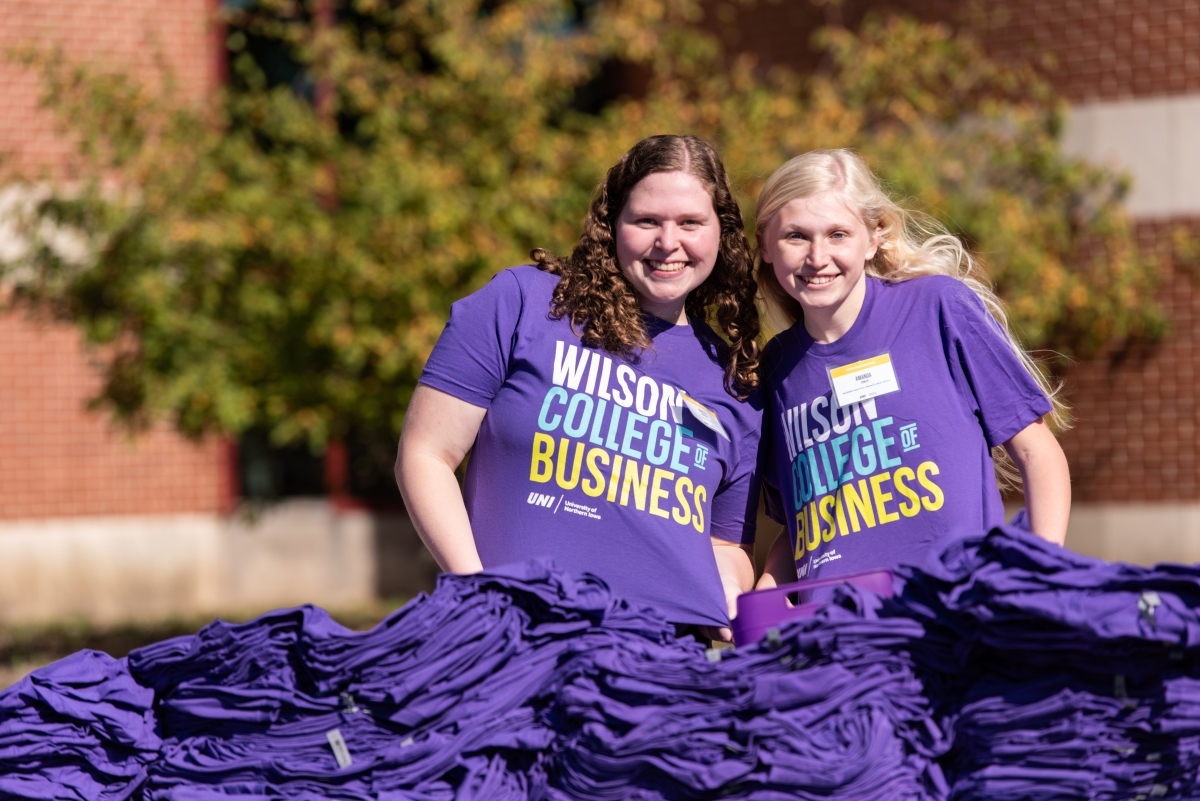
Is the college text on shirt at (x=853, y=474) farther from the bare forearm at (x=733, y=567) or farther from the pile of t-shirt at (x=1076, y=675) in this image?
the pile of t-shirt at (x=1076, y=675)

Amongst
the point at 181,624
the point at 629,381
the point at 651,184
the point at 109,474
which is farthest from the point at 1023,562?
Result: the point at 109,474

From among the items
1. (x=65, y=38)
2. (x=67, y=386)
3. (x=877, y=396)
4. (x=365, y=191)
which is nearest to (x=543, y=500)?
(x=877, y=396)

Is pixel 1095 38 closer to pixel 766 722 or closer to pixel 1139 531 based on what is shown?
pixel 1139 531

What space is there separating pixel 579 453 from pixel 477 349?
0.94ft

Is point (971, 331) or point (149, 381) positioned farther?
point (149, 381)

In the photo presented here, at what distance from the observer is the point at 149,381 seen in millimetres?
6469

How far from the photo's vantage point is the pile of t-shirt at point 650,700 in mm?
1896

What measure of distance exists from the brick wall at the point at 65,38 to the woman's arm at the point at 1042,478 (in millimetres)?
8163

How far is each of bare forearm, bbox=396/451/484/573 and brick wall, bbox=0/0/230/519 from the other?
7444mm

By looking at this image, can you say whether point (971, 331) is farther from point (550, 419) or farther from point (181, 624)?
point (181, 624)

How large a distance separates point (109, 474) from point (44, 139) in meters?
2.58

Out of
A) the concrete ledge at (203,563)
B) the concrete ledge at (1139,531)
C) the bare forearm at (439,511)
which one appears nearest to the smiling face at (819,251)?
the bare forearm at (439,511)

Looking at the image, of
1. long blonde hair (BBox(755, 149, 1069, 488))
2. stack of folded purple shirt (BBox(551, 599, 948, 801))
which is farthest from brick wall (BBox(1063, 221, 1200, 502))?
stack of folded purple shirt (BBox(551, 599, 948, 801))

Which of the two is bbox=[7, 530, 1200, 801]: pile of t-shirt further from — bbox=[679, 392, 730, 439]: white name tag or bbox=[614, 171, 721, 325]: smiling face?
bbox=[614, 171, 721, 325]: smiling face
